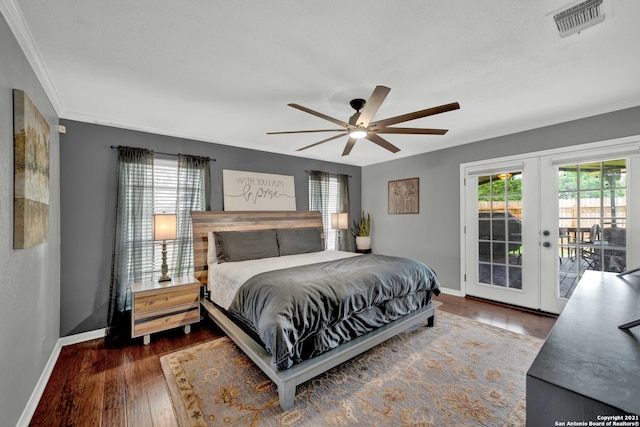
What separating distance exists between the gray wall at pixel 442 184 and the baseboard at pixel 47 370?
4.69 meters

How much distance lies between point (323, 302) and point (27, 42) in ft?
8.98

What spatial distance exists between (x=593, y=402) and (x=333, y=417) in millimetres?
1616

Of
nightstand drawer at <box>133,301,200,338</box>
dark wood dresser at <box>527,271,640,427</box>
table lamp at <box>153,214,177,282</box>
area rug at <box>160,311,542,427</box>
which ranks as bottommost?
area rug at <box>160,311,542,427</box>

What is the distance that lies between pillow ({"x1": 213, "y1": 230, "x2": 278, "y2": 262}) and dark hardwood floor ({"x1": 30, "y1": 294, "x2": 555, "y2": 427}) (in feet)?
3.03

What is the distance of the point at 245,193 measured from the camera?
4.27m

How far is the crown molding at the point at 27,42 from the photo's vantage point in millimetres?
1533

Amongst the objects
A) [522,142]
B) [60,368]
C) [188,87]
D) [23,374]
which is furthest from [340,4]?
[60,368]

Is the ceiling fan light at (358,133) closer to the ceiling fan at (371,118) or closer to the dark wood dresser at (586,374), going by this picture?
the ceiling fan at (371,118)

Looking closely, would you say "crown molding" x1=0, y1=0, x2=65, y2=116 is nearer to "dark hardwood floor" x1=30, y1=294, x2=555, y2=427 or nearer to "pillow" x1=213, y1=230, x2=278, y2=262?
"pillow" x1=213, y1=230, x2=278, y2=262

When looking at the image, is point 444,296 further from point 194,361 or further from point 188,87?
point 188,87

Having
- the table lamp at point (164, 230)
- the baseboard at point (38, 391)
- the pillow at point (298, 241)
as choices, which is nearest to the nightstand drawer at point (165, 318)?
the table lamp at point (164, 230)

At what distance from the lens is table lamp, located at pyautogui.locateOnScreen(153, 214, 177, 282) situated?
315 cm


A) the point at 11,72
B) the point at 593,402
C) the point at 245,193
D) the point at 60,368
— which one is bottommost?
the point at 60,368

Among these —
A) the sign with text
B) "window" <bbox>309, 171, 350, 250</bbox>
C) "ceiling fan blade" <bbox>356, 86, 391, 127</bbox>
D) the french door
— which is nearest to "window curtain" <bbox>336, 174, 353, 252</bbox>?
"window" <bbox>309, 171, 350, 250</bbox>
